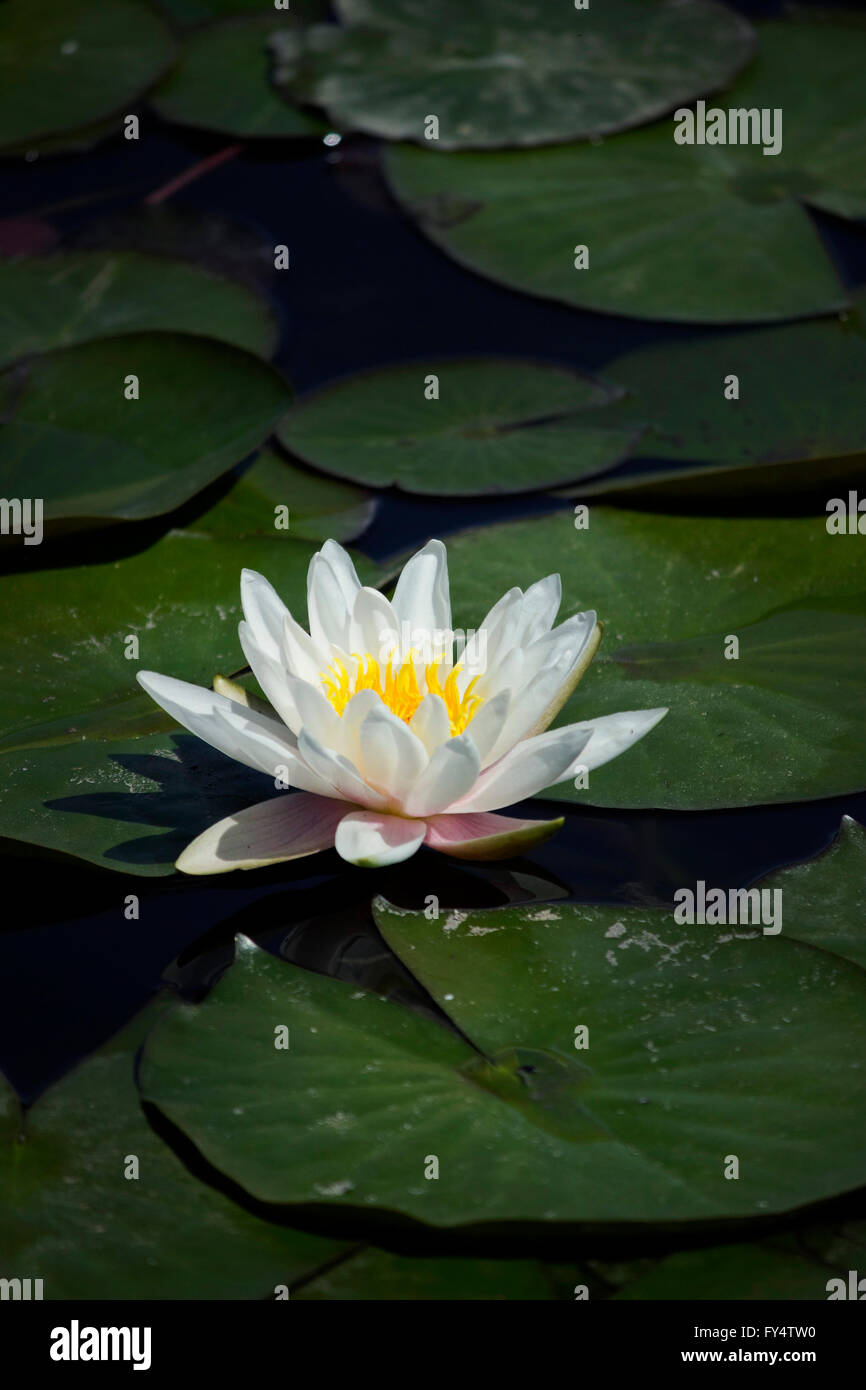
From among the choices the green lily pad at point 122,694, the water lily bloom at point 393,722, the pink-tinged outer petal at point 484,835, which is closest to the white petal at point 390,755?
the water lily bloom at point 393,722

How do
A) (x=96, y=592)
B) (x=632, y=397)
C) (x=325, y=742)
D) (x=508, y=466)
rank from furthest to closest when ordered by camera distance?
(x=632, y=397) < (x=508, y=466) < (x=96, y=592) < (x=325, y=742)

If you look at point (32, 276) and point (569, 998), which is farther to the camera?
point (32, 276)

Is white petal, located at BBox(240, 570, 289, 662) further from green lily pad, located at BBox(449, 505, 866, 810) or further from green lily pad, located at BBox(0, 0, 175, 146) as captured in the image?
green lily pad, located at BBox(0, 0, 175, 146)

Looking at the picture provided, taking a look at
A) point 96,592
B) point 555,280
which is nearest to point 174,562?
point 96,592

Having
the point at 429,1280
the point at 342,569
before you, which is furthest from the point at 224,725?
the point at 429,1280

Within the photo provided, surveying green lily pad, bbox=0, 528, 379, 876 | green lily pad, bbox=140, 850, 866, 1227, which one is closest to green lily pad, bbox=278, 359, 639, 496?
green lily pad, bbox=0, 528, 379, 876
